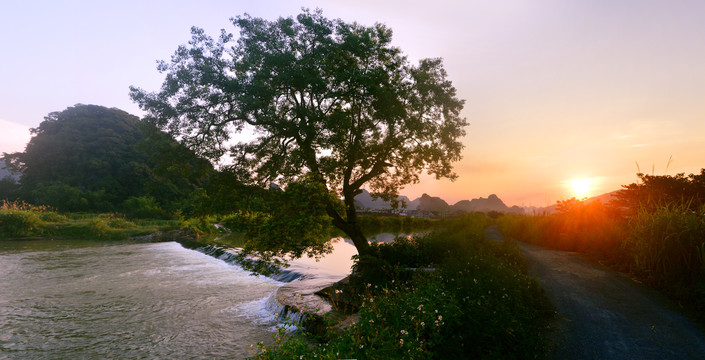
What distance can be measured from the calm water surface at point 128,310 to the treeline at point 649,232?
423 inches

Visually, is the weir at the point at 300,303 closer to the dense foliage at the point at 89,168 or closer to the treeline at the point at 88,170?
the treeline at the point at 88,170

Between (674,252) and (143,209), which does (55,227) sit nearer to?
(143,209)

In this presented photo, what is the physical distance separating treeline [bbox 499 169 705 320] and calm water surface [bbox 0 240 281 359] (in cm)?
1075

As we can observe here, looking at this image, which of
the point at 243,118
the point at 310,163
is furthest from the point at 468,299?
the point at 243,118

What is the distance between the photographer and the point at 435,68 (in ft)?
55.4

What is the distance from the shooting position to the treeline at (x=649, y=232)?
7.53 m

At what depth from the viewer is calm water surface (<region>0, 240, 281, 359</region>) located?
7.76m

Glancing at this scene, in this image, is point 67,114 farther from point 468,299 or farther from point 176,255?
point 468,299

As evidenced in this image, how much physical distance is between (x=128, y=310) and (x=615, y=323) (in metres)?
14.1

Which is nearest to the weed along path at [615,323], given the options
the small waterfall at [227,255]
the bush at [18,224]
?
the small waterfall at [227,255]

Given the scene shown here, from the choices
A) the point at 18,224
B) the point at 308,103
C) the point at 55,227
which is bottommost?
the point at 55,227

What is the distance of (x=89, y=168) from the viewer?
62938mm

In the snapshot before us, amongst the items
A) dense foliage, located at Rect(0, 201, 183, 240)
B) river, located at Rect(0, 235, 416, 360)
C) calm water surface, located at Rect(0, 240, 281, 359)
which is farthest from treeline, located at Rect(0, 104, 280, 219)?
calm water surface, located at Rect(0, 240, 281, 359)

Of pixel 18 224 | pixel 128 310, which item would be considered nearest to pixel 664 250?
pixel 128 310
